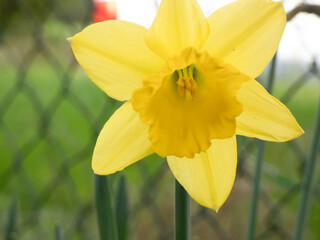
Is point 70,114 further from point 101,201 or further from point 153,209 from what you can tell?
point 101,201

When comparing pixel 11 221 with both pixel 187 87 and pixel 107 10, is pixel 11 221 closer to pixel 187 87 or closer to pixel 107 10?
pixel 187 87

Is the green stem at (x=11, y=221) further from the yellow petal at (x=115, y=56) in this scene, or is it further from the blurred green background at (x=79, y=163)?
the yellow petal at (x=115, y=56)

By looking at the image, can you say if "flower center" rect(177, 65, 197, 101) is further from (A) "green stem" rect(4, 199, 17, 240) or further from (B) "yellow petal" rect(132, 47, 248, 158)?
(A) "green stem" rect(4, 199, 17, 240)

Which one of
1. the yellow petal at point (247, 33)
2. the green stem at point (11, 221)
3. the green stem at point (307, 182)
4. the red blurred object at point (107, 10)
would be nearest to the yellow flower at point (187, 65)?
the yellow petal at point (247, 33)

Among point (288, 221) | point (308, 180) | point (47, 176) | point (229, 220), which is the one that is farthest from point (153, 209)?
point (308, 180)

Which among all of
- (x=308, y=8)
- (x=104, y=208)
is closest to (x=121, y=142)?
(x=104, y=208)

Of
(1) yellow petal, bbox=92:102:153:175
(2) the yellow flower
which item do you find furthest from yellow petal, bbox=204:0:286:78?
(1) yellow petal, bbox=92:102:153:175

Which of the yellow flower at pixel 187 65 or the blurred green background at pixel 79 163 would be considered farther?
the blurred green background at pixel 79 163
